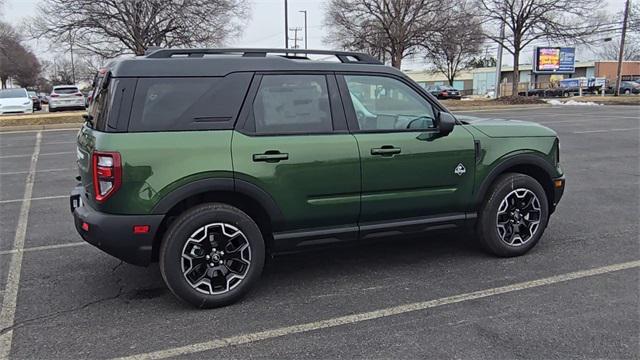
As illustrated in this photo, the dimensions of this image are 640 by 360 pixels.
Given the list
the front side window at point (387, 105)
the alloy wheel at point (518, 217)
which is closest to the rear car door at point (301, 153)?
the front side window at point (387, 105)

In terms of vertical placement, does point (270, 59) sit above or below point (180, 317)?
above

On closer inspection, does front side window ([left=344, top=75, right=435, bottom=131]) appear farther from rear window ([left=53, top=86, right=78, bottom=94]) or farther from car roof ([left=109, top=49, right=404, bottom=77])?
rear window ([left=53, top=86, right=78, bottom=94])

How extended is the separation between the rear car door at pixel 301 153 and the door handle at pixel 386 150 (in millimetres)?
172

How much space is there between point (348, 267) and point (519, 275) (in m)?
1.46

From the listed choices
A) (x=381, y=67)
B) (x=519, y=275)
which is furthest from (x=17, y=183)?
(x=519, y=275)

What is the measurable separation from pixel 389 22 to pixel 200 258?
31940mm

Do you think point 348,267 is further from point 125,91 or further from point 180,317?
point 125,91

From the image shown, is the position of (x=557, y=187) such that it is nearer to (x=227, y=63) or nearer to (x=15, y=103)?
(x=227, y=63)

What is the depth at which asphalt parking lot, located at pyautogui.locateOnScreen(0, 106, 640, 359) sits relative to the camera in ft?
10.6

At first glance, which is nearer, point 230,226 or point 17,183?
point 230,226

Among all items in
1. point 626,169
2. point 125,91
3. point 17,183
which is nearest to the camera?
point 125,91

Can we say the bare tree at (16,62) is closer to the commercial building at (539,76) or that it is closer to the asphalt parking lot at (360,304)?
the asphalt parking lot at (360,304)

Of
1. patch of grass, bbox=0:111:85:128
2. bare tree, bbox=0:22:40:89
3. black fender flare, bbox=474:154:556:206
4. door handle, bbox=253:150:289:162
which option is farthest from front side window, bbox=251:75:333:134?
bare tree, bbox=0:22:40:89

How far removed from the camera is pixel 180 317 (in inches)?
144
